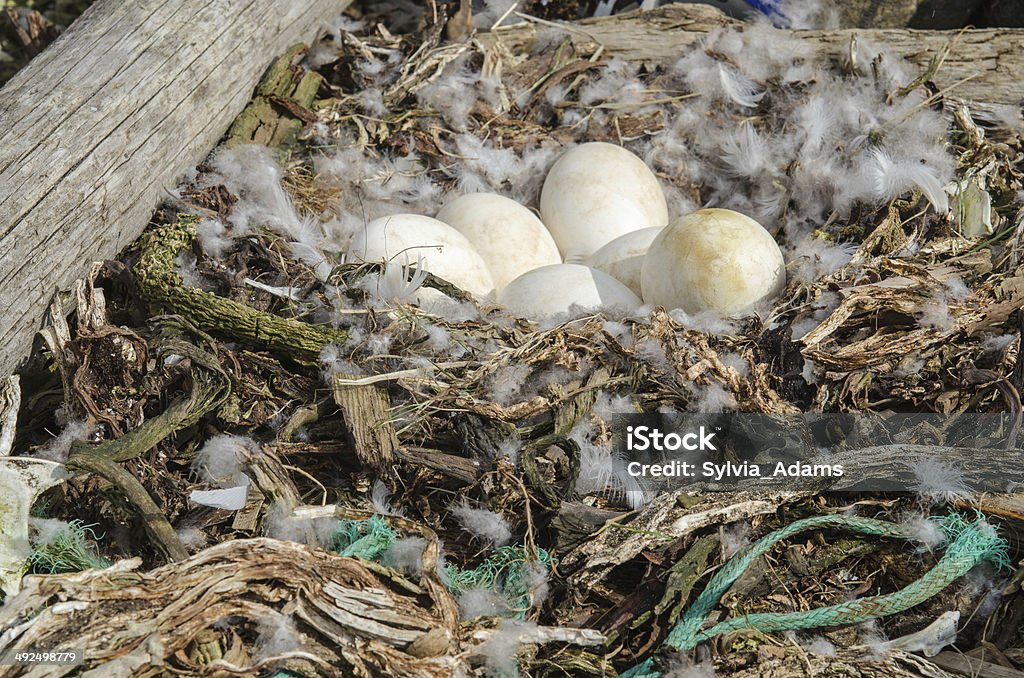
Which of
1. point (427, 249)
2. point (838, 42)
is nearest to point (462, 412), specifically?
point (427, 249)

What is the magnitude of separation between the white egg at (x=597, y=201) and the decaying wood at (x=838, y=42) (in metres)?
0.67

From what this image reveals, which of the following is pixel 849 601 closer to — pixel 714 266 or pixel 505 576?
pixel 505 576

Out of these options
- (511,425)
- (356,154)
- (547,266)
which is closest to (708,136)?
(547,266)

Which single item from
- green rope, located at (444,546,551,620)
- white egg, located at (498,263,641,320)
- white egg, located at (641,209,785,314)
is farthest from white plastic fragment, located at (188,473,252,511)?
white egg, located at (641,209,785,314)

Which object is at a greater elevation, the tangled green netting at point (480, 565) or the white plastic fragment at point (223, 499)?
the white plastic fragment at point (223, 499)

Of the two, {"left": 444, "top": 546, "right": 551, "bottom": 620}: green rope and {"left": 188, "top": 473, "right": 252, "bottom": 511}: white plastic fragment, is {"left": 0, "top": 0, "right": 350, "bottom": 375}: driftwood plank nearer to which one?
{"left": 188, "top": 473, "right": 252, "bottom": 511}: white plastic fragment

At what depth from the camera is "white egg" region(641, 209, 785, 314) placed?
7.67ft

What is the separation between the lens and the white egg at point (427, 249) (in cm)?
246

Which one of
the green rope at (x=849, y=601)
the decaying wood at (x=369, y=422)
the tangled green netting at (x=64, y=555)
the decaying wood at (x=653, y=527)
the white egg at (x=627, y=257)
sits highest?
the tangled green netting at (x=64, y=555)

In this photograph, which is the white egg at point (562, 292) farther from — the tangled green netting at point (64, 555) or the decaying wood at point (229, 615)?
the tangled green netting at point (64, 555)

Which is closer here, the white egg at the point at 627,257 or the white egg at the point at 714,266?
the white egg at the point at 714,266

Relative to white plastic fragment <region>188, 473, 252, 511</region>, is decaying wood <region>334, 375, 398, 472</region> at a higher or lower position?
lower

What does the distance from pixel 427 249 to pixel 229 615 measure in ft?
3.69

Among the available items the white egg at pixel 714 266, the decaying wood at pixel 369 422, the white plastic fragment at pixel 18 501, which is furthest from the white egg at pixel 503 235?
the white plastic fragment at pixel 18 501
